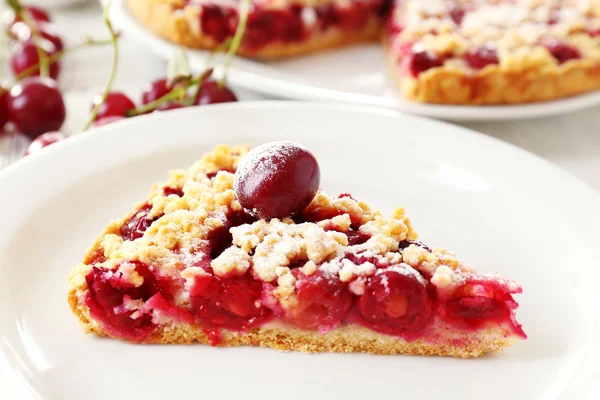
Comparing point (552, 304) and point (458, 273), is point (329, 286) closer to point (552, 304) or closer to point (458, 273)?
point (458, 273)

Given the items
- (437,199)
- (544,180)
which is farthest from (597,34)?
(437,199)

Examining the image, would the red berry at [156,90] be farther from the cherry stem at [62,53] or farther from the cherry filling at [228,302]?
the cherry filling at [228,302]

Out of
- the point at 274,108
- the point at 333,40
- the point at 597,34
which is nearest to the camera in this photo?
the point at 274,108

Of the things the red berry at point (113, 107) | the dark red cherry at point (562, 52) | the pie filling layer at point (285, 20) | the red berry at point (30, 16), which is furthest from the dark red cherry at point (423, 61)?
the red berry at point (30, 16)

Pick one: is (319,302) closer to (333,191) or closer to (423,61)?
(333,191)

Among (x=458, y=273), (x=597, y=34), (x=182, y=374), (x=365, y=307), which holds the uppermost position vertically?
(x=597, y=34)
